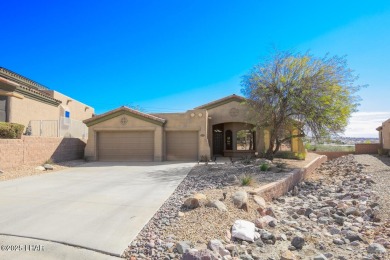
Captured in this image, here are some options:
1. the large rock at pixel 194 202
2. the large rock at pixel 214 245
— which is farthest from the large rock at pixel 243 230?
the large rock at pixel 194 202

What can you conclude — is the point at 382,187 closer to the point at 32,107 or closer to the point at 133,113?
the point at 133,113

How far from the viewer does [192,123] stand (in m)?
19.0

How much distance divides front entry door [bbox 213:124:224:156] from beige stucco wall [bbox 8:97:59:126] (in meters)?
13.4

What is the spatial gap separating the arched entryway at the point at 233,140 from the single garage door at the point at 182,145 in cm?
371

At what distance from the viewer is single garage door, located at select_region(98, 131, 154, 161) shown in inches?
754

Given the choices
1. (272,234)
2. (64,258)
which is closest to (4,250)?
(64,258)

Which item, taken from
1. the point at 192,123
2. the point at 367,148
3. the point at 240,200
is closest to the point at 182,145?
the point at 192,123

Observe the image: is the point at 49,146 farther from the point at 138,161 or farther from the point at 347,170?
the point at 347,170

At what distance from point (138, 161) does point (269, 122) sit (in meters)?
9.26

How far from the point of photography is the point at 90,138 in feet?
63.3

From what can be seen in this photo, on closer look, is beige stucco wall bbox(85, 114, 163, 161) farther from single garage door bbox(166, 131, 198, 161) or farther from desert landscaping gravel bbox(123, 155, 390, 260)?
desert landscaping gravel bbox(123, 155, 390, 260)

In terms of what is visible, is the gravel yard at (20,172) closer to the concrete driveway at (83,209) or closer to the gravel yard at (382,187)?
the concrete driveway at (83,209)

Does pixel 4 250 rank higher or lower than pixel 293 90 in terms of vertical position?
lower

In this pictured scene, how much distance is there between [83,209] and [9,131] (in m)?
9.33
